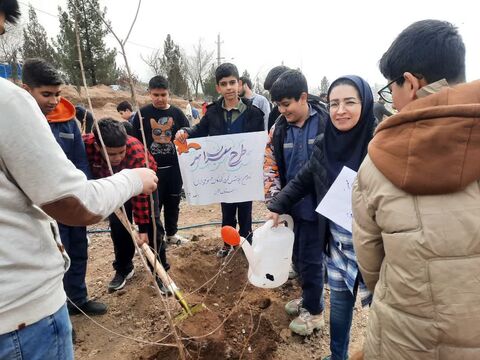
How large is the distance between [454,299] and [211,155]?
280 centimetres

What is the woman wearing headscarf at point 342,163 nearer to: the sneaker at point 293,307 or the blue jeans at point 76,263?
the sneaker at point 293,307

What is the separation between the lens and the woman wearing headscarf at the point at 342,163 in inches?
66.7

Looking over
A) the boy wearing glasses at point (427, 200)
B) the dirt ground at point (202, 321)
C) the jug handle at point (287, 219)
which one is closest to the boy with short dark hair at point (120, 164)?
the dirt ground at point (202, 321)

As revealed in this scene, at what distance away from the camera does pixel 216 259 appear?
3734mm

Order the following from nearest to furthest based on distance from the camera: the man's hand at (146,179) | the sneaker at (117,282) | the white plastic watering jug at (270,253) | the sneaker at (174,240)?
the man's hand at (146,179) < the white plastic watering jug at (270,253) < the sneaker at (117,282) < the sneaker at (174,240)

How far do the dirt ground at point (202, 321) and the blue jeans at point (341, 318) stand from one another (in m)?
0.44

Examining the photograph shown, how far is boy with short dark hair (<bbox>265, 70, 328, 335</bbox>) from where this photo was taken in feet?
7.32

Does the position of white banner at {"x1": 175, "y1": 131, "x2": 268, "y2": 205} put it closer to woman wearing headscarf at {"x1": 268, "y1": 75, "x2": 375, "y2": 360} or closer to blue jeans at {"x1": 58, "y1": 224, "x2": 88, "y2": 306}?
blue jeans at {"x1": 58, "y1": 224, "x2": 88, "y2": 306}

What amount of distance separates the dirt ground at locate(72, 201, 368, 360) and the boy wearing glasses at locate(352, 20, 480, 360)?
0.95m

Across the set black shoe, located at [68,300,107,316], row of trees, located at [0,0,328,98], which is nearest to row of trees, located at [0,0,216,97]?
row of trees, located at [0,0,328,98]

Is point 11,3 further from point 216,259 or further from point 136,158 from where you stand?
point 216,259

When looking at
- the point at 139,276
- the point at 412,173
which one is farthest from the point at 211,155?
the point at 412,173

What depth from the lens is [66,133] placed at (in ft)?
8.01

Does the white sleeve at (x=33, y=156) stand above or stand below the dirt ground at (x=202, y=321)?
above
